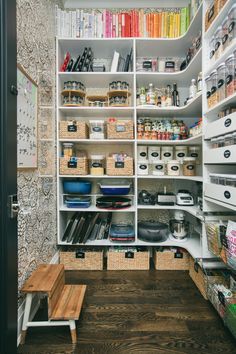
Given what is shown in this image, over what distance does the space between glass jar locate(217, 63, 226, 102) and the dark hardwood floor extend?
61.0 inches

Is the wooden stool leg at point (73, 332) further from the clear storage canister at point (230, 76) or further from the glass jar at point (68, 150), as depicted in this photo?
the clear storage canister at point (230, 76)

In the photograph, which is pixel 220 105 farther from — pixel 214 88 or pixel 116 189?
pixel 116 189

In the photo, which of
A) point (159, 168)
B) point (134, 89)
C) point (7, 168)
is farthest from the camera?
point (159, 168)

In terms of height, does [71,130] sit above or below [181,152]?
above

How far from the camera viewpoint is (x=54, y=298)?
1.26 metres

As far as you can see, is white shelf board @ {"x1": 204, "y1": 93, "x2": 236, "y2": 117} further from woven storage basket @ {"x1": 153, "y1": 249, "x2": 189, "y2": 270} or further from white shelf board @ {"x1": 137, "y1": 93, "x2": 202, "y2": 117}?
woven storage basket @ {"x1": 153, "y1": 249, "x2": 189, "y2": 270}

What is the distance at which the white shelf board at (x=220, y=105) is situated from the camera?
1259 millimetres

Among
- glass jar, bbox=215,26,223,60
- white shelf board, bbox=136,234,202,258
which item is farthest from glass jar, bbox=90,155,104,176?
glass jar, bbox=215,26,223,60

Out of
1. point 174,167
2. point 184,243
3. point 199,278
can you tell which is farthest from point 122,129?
point 199,278

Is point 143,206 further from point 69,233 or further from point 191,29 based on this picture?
point 191,29

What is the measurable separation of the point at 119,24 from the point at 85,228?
2187mm

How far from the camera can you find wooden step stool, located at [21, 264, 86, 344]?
1201mm

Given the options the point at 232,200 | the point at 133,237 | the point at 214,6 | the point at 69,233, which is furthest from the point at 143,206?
the point at 214,6

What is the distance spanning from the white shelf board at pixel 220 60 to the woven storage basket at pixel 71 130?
3.98ft
